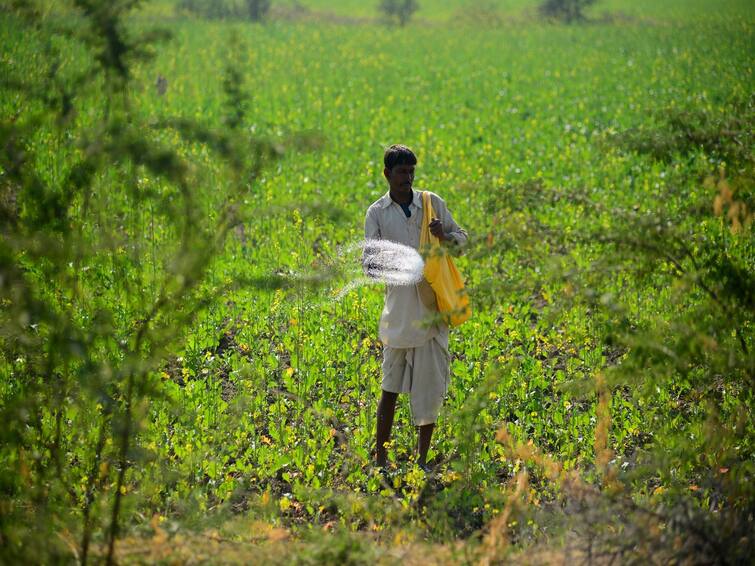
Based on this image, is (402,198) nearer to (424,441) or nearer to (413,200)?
(413,200)

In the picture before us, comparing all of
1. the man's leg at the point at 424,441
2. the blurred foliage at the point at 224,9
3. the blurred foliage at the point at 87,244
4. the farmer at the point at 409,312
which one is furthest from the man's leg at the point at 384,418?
the blurred foliage at the point at 224,9

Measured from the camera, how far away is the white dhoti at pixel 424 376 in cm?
522

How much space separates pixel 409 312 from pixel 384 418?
689 millimetres

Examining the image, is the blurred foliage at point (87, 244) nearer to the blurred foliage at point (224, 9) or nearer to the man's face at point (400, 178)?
the man's face at point (400, 178)

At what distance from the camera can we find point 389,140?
16297 mm

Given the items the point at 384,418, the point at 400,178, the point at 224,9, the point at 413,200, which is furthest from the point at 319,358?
the point at 224,9

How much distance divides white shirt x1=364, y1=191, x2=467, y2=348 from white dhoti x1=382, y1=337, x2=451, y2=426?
70 millimetres

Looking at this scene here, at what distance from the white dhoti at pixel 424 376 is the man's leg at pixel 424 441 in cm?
9

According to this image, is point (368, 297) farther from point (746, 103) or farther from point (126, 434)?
point (126, 434)

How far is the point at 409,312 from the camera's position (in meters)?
5.15

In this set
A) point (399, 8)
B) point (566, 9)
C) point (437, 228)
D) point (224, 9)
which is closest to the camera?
point (437, 228)

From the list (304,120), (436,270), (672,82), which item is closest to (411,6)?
(672,82)

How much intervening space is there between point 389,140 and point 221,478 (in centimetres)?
1161

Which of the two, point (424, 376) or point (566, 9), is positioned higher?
point (566, 9)
